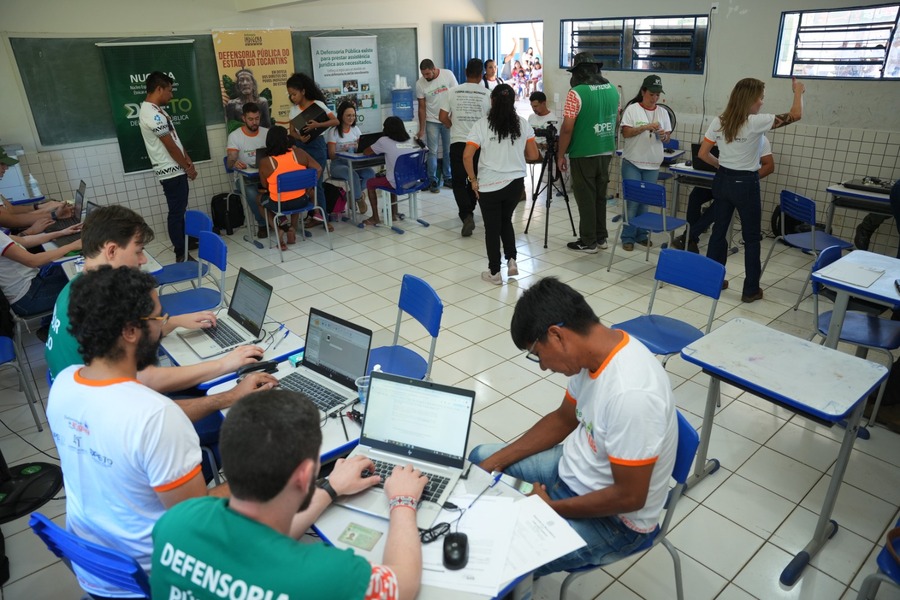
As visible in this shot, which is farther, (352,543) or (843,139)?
(843,139)

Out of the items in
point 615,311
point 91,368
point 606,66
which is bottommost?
point 615,311

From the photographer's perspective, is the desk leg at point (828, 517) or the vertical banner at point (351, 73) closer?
the desk leg at point (828, 517)

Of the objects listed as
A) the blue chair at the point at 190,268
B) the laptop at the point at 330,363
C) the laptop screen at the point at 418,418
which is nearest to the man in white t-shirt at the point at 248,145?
the blue chair at the point at 190,268

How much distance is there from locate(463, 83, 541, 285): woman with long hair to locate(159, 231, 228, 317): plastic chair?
6.91ft

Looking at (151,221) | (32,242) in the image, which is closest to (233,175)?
(151,221)

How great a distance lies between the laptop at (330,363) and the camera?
2.38 m

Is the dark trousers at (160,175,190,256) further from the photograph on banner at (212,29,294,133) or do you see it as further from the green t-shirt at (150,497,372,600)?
the green t-shirt at (150,497,372,600)

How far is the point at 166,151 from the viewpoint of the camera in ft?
18.7

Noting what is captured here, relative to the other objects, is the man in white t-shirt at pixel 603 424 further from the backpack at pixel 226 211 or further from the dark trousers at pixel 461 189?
the backpack at pixel 226 211

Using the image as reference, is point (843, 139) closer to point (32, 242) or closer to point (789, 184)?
point (789, 184)

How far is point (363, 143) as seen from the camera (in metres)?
7.08

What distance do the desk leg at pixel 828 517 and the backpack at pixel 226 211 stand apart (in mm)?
6399

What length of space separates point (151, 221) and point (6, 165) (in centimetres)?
188

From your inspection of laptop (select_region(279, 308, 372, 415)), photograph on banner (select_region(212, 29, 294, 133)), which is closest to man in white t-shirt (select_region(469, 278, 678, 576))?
laptop (select_region(279, 308, 372, 415))
